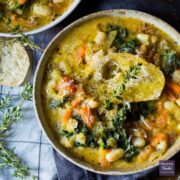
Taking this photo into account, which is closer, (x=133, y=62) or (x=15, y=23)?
(x=133, y=62)

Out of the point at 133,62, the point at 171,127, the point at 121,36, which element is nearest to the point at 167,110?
the point at 171,127

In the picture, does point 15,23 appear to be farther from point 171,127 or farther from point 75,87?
point 171,127

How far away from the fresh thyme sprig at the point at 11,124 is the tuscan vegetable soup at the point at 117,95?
0.30m

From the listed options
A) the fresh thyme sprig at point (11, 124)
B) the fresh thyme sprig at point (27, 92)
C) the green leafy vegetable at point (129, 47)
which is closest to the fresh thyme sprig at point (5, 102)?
the fresh thyme sprig at point (11, 124)

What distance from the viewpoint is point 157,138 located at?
338 centimetres

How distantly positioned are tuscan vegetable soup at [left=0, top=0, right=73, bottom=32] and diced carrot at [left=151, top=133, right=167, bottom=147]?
1196 millimetres

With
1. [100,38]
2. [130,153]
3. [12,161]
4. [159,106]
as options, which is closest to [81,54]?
[100,38]

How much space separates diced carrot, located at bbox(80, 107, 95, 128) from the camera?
337cm

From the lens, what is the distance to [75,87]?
3404 millimetres

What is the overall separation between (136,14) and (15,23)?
959 millimetres

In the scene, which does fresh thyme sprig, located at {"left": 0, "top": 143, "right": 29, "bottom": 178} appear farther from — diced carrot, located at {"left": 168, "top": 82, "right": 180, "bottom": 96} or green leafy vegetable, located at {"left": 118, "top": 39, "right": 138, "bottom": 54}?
diced carrot, located at {"left": 168, "top": 82, "right": 180, "bottom": 96}

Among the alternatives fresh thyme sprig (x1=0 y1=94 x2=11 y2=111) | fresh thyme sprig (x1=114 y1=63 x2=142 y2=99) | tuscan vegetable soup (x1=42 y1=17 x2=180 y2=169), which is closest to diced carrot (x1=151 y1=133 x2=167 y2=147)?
tuscan vegetable soup (x1=42 y1=17 x2=180 y2=169)

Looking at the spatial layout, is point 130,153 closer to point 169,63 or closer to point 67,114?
point 67,114

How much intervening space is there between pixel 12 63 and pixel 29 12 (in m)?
0.48
